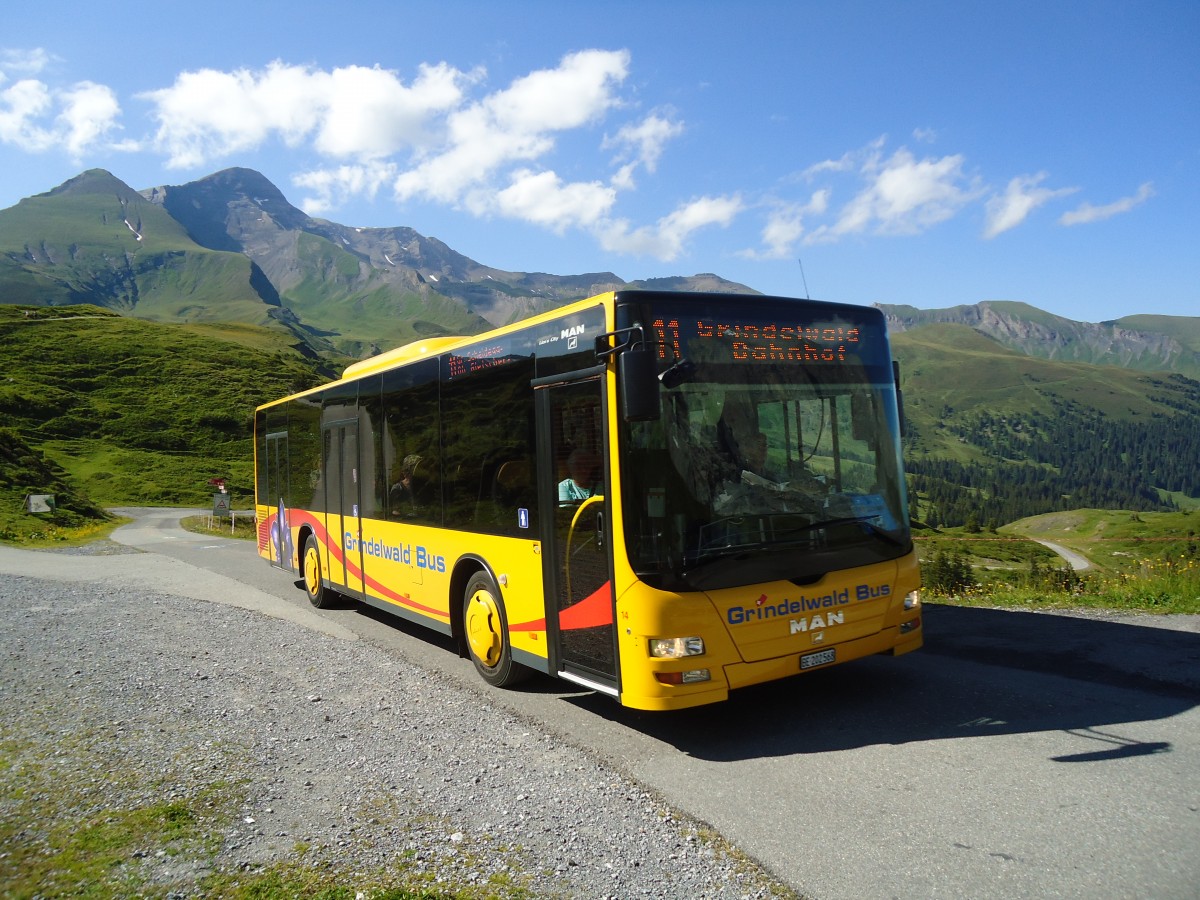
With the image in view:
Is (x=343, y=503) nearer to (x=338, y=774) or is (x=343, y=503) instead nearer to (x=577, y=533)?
(x=577, y=533)

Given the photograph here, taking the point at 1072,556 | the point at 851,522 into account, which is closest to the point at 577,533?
the point at 851,522

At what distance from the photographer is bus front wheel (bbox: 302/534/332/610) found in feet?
40.9

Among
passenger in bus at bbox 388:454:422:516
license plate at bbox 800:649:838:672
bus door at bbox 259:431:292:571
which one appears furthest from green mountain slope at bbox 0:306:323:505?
license plate at bbox 800:649:838:672

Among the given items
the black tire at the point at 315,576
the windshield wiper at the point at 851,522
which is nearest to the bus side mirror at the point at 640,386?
the windshield wiper at the point at 851,522

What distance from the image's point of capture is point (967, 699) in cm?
650

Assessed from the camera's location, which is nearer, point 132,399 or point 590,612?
point 590,612

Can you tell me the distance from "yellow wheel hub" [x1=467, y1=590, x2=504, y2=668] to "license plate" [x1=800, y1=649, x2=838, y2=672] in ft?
9.18

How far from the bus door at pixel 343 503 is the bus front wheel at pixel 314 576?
1.56 feet

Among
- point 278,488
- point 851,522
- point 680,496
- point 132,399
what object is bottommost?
point 851,522

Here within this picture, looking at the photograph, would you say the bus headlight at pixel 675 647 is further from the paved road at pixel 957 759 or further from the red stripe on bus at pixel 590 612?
the paved road at pixel 957 759

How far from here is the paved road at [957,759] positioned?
3.92m

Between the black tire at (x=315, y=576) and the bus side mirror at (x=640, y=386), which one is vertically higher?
the bus side mirror at (x=640, y=386)

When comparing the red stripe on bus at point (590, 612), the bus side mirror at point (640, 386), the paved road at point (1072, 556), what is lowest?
the paved road at point (1072, 556)

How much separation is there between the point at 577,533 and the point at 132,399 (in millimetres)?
104778
